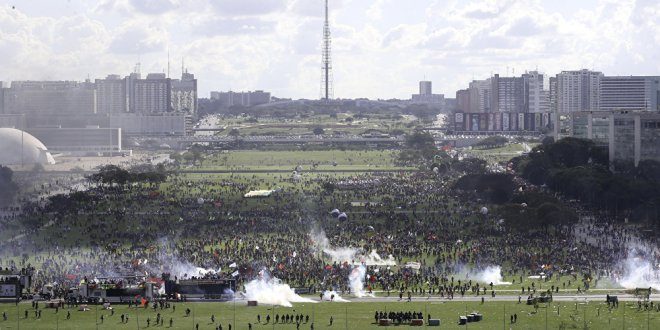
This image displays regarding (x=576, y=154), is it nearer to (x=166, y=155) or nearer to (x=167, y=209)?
(x=167, y=209)

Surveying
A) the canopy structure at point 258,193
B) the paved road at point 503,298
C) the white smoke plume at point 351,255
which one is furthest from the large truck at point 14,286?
the canopy structure at point 258,193

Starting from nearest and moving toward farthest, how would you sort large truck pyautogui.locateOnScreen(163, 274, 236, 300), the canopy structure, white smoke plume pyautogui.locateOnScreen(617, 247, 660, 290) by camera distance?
large truck pyautogui.locateOnScreen(163, 274, 236, 300)
white smoke plume pyautogui.locateOnScreen(617, 247, 660, 290)
the canopy structure

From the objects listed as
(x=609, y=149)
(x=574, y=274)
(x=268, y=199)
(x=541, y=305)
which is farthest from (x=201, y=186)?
(x=541, y=305)

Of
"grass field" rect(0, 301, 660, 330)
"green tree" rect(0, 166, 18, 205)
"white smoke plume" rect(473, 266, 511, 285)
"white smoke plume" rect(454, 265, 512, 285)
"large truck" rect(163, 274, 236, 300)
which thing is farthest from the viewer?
"green tree" rect(0, 166, 18, 205)

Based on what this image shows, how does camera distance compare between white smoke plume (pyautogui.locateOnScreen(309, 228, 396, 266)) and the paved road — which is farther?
white smoke plume (pyautogui.locateOnScreen(309, 228, 396, 266))

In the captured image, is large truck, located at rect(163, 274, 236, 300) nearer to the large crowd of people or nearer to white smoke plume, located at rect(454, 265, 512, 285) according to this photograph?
the large crowd of people

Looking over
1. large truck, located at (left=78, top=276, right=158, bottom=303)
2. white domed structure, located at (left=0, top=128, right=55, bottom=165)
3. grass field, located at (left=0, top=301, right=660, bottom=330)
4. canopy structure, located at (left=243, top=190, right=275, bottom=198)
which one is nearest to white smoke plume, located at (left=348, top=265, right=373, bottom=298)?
grass field, located at (left=0, top=301, right=660, bottom=330)

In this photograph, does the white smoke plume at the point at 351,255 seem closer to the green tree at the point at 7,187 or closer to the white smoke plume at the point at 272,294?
the white smoke plume at the point at 272,294
